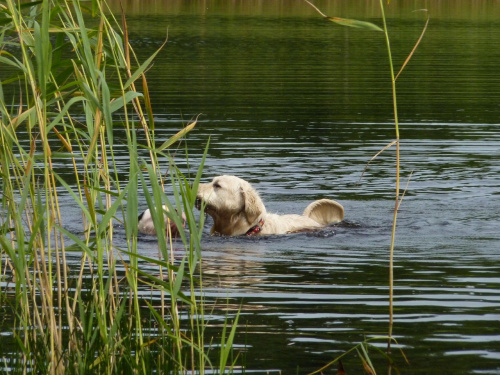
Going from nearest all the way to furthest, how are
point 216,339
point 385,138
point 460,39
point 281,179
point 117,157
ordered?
point 216,339, point 281,179, point 117,157, point 385,138, point 460,39

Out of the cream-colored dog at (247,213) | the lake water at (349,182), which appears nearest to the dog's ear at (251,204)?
the cream-colored dog at (247,213)

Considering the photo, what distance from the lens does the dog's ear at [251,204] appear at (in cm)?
945

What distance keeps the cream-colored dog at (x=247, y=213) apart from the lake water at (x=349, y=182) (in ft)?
0.59

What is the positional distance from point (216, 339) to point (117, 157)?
775cm

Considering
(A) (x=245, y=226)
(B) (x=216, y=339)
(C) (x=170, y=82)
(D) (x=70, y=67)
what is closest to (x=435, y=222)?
(A) (x=245, y=226)

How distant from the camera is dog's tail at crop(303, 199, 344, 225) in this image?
386 inches

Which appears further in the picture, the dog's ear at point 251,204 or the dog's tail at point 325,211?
the dog's tail at point 325,211

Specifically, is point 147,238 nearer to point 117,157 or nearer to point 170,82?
point 117,157

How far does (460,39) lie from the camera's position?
Answer: 3027 cm

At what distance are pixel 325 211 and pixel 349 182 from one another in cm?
224

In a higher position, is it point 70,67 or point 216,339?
point 70,67

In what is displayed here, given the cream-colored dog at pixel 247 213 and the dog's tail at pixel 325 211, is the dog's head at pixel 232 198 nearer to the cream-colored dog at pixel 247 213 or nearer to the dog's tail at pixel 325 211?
the cream-colored dog at pixel 247 213

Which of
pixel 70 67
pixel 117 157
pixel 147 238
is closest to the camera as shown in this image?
pixel 70 67

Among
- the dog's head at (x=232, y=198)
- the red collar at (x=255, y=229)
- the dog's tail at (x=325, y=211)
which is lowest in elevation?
the red collar at (x=255, y=229)
